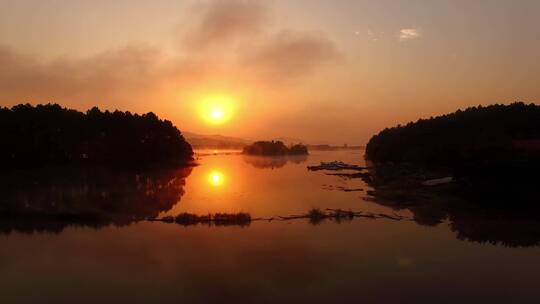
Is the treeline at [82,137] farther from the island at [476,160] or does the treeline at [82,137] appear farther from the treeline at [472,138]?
the treeline at [472,138]

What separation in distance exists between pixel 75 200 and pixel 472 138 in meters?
83.2

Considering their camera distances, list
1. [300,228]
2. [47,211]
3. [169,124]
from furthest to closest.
A: 1. [169,124]
2. [47,211]
3. [300,228]

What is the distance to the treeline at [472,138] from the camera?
54406 millimetres

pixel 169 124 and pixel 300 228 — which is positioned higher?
pixel 169 124

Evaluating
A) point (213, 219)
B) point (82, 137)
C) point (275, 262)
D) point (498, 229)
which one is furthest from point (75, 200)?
point (82, 137)

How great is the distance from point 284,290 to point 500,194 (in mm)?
37648

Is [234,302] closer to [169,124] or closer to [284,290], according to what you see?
[284,290]

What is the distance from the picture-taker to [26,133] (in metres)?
79.5

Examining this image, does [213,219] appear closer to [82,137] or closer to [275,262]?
[275,262]

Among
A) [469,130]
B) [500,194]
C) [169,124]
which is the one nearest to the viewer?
[500,194]

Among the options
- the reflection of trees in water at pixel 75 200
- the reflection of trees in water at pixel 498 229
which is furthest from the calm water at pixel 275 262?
the reflection of trees in water at pixel 75 200

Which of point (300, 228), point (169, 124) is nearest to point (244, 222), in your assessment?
point (300, 228)

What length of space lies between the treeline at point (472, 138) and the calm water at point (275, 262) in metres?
20.4

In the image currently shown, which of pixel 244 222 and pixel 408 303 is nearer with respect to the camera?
pixel 408 303
